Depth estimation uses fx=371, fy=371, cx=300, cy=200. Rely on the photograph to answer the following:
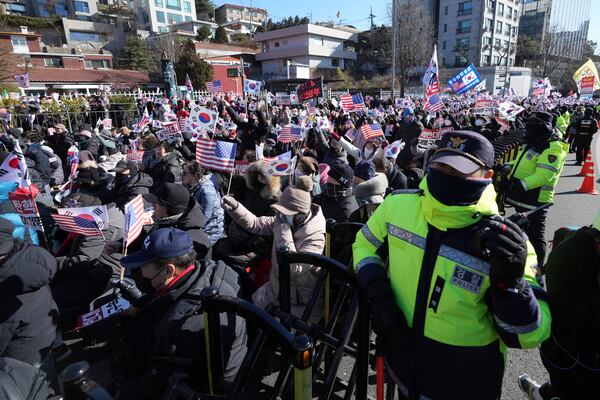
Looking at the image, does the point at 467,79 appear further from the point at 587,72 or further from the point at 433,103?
the point at 587,72

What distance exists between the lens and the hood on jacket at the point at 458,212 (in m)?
1.86

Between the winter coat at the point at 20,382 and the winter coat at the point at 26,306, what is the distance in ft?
3.75

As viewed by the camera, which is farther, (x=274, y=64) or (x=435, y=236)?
(x=274, y=64)

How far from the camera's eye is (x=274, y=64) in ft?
221

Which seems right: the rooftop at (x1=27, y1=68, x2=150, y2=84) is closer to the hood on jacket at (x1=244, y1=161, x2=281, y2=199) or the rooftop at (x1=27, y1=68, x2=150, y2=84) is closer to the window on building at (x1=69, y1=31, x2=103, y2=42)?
Answer: the window on building at (x1=69, y1=31, x2=103, y2=42)

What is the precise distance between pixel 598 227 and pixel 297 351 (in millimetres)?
1764

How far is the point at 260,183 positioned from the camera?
4.93 metres

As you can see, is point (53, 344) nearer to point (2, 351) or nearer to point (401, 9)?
point (2, 351)

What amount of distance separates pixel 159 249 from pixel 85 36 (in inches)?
2992

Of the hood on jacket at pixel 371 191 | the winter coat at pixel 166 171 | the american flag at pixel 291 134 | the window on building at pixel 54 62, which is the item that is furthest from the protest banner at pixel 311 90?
the window on building at pixel 54 62

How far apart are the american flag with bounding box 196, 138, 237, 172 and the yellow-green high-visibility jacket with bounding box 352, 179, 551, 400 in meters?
4.12

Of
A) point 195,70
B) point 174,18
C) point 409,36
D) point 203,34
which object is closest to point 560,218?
point 195,70

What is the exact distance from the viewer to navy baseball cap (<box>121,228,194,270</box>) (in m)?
2.59

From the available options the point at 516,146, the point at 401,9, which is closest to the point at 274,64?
the point at 401,9
